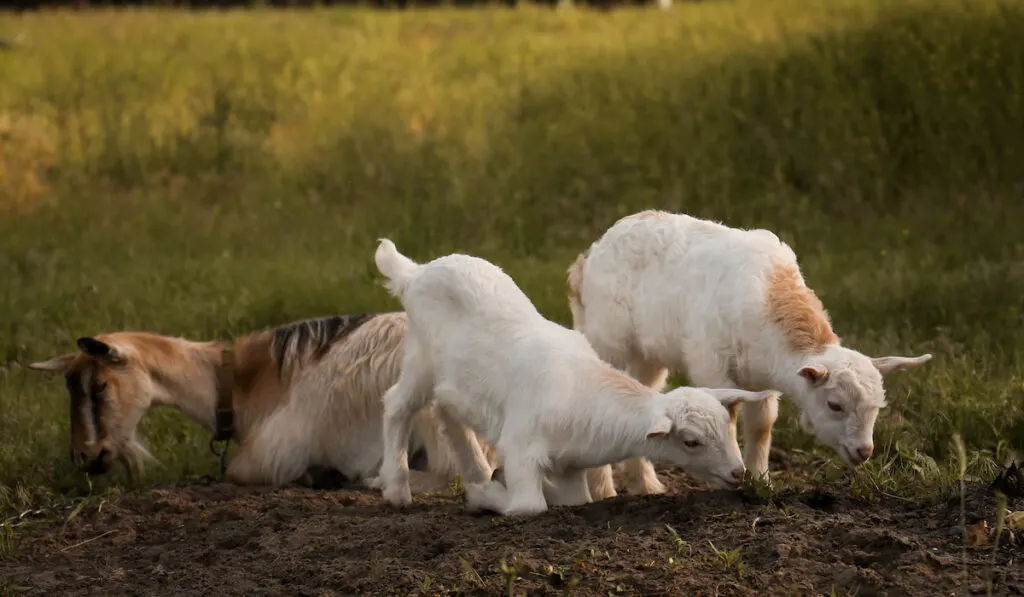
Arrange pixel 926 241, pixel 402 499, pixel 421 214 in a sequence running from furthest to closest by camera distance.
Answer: pixel 421 214
pixel 926 241
pixel 402 499

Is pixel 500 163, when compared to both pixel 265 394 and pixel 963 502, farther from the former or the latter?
pixel 963 502

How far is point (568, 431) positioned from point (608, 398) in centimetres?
22

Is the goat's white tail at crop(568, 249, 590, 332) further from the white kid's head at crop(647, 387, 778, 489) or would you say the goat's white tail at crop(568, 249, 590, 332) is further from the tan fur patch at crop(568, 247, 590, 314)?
the white kid's head at crop(647, 387, 778, 489)

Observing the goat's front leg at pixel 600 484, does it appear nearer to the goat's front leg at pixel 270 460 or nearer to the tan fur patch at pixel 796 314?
the tan fur patch at pixel 796 314

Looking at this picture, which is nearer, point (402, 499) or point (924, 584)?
point (924, 584)

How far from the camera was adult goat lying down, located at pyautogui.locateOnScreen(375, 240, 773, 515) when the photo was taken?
607 centimetres

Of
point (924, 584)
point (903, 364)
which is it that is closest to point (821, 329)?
point (903, 364)

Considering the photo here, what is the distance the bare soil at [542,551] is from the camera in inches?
207

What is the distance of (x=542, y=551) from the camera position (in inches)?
221

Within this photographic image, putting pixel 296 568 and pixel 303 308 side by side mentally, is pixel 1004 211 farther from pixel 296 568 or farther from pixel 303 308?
pixel 296 568

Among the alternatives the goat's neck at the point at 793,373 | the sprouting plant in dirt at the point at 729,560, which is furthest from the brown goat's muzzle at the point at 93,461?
the sprouting plant in dirt at the point at 729,560

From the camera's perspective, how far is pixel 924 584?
5152mm

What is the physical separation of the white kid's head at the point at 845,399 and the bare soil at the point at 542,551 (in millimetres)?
231

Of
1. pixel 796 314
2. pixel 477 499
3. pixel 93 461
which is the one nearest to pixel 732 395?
pixel 796 314
